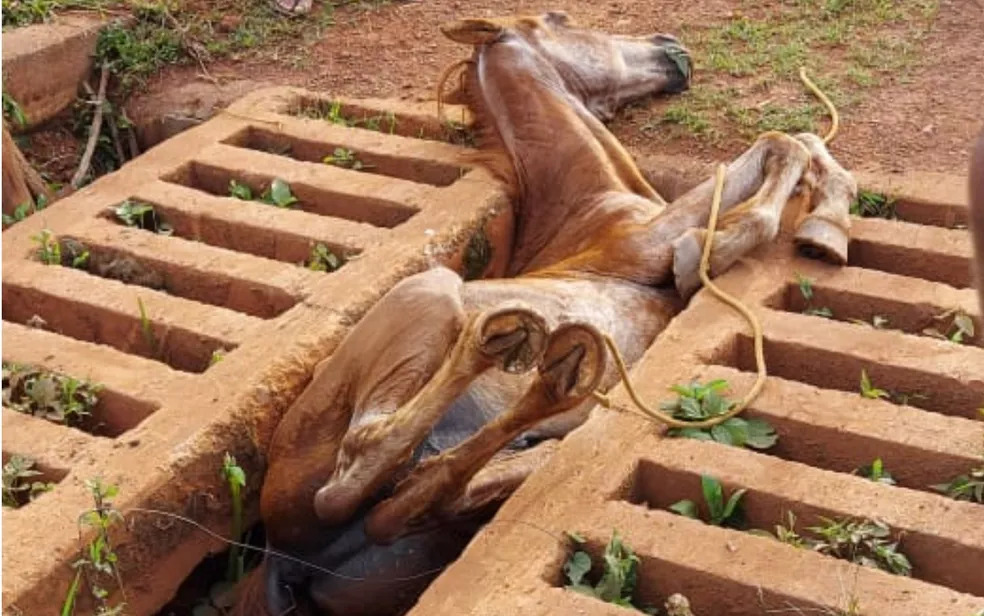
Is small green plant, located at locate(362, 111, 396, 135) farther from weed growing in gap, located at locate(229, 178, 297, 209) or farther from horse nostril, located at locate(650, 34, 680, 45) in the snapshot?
horse nostril, located at locate(650, 34, 680, 45)

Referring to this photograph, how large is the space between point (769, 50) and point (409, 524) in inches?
131

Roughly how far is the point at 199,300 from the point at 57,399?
75cm

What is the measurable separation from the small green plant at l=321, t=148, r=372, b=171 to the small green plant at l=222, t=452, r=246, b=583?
1.82m

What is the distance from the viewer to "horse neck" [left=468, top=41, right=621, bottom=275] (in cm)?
559

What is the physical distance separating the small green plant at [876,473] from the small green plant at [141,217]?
2.57 metres

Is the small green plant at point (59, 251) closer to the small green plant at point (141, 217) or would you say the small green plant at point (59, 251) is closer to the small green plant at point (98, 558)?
the small green plant at point (141, 217)

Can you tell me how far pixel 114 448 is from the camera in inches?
168

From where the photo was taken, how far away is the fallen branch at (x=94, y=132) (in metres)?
6.34

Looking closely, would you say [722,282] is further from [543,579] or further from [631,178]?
[543,579]

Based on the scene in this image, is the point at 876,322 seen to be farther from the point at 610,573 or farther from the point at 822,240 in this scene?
the point at 610,573

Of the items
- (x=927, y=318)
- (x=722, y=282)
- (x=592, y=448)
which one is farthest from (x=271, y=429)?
(x=927, y=318)

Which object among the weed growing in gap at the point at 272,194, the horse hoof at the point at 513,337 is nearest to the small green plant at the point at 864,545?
the horse hoof at the point at 513,337

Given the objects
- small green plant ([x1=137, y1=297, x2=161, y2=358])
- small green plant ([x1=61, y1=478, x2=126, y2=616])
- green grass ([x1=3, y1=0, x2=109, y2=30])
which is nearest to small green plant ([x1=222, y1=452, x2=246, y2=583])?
small green plant ([x1=61, y1=478, x2=126, y2=616])

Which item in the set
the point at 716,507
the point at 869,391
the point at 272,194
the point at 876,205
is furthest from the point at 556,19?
the point at 716,507
